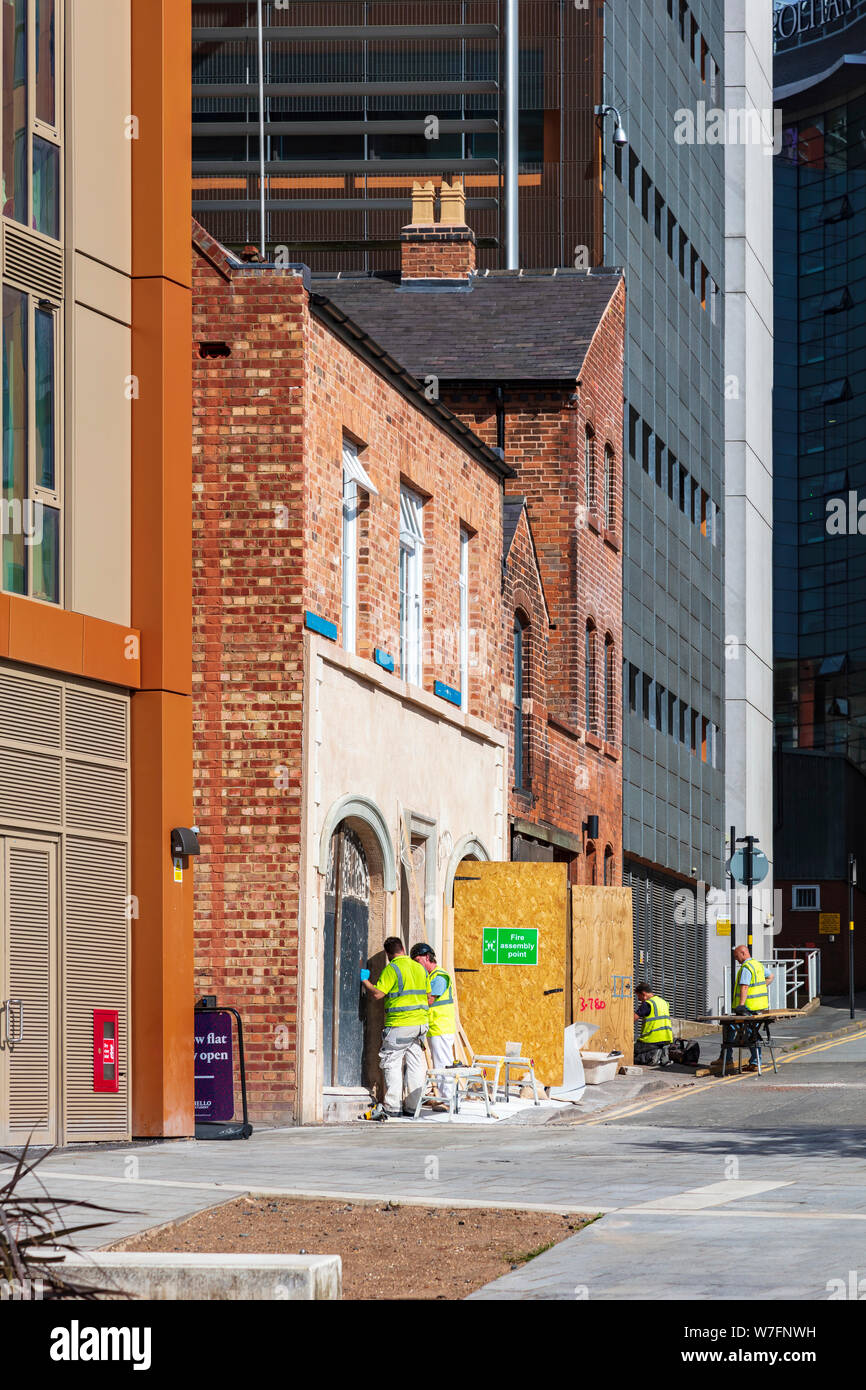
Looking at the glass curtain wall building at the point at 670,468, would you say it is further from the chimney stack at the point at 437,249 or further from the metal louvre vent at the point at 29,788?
the metal louvre vent at the point at 29,788

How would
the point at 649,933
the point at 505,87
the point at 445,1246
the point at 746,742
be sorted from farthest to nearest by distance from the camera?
the point at 746,742 < the point at 505,87 < the point at 649,933 < the point at 445,1246

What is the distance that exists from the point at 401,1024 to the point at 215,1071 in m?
2.43

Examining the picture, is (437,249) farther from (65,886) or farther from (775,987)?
(65,886)

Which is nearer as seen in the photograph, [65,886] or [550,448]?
[65,886]

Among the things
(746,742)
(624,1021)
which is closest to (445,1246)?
(624,1021)

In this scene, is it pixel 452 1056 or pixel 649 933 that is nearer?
pixel 452 1056

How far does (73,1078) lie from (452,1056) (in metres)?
6.70

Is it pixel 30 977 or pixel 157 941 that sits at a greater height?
pixel 157 941

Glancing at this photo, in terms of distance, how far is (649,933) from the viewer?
4016cm

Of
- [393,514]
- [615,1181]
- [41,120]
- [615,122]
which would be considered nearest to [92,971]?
[615,1181]

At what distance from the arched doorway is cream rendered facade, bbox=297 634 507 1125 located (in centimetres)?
16

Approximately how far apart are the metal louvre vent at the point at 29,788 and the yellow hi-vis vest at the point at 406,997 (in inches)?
195

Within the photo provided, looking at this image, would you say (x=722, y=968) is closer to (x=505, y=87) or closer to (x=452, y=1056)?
(x=505, y=87)

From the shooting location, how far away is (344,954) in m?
21.3
